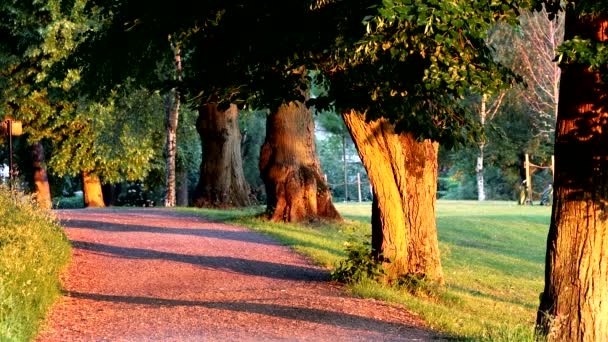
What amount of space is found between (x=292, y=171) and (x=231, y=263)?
7.90 metres

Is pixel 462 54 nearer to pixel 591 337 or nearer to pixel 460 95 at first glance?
pixel 460 95

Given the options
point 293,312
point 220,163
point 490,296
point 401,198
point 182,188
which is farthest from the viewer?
point 182,188

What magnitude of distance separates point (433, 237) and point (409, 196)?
778 mm

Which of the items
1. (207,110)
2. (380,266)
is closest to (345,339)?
(380,266)

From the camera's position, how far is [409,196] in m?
14.2

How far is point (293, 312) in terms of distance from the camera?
11.2 metres

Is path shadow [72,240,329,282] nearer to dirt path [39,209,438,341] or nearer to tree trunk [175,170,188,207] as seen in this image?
dirt path [39,209,438,341]

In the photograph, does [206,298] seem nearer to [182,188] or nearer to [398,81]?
[398,81]

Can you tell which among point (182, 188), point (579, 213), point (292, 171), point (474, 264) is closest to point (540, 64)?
point (182, 188)

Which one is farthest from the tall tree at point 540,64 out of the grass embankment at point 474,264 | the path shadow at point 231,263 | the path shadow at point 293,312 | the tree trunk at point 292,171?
the path shadow at point 293,312

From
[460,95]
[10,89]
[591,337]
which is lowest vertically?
[591,337]

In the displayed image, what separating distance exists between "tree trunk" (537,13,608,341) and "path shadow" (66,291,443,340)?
127cm

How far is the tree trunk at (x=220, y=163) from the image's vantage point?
1179 inches

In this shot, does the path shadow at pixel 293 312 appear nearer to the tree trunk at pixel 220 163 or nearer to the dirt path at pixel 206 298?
the dirt path at pixel 206 298
